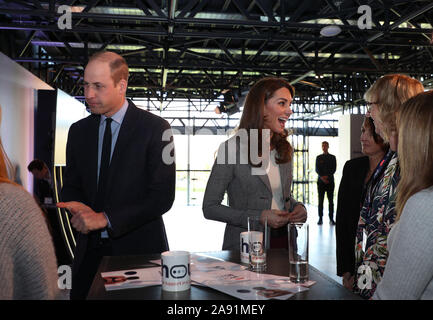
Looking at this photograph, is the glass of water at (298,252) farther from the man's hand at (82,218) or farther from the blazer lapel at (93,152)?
the blazer lapel at (93,152)

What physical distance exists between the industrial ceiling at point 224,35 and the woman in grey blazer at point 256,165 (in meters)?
3.21

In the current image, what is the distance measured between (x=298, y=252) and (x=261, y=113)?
106 centimetres

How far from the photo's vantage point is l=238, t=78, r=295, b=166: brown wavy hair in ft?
7.27

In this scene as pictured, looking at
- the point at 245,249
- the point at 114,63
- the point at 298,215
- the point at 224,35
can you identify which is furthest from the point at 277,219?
the point at 224,35

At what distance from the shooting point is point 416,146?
3.72 feet

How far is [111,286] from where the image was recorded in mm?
1225

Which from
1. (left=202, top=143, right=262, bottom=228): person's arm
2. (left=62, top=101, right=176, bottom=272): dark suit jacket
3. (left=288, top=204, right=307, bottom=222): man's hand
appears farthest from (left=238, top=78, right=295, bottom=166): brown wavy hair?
(left=62, top=101, right=176, bottom=272): dark suit jacket

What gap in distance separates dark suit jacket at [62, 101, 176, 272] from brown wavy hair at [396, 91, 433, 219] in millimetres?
1010

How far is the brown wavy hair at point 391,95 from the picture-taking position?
1765 mm

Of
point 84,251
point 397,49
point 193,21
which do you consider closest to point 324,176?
point 397,49

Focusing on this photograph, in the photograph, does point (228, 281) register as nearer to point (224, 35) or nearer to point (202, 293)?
point (202, 293)

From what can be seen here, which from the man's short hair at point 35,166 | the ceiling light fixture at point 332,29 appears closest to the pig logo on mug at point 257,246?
the man's short hair at point 35,166

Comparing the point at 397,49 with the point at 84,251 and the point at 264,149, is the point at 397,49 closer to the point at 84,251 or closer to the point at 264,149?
the point at 264,149

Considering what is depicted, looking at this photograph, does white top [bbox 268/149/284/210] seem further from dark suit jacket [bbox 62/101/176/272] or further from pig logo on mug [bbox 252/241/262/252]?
pig logo on mug [bbox 252/241/262/252]
